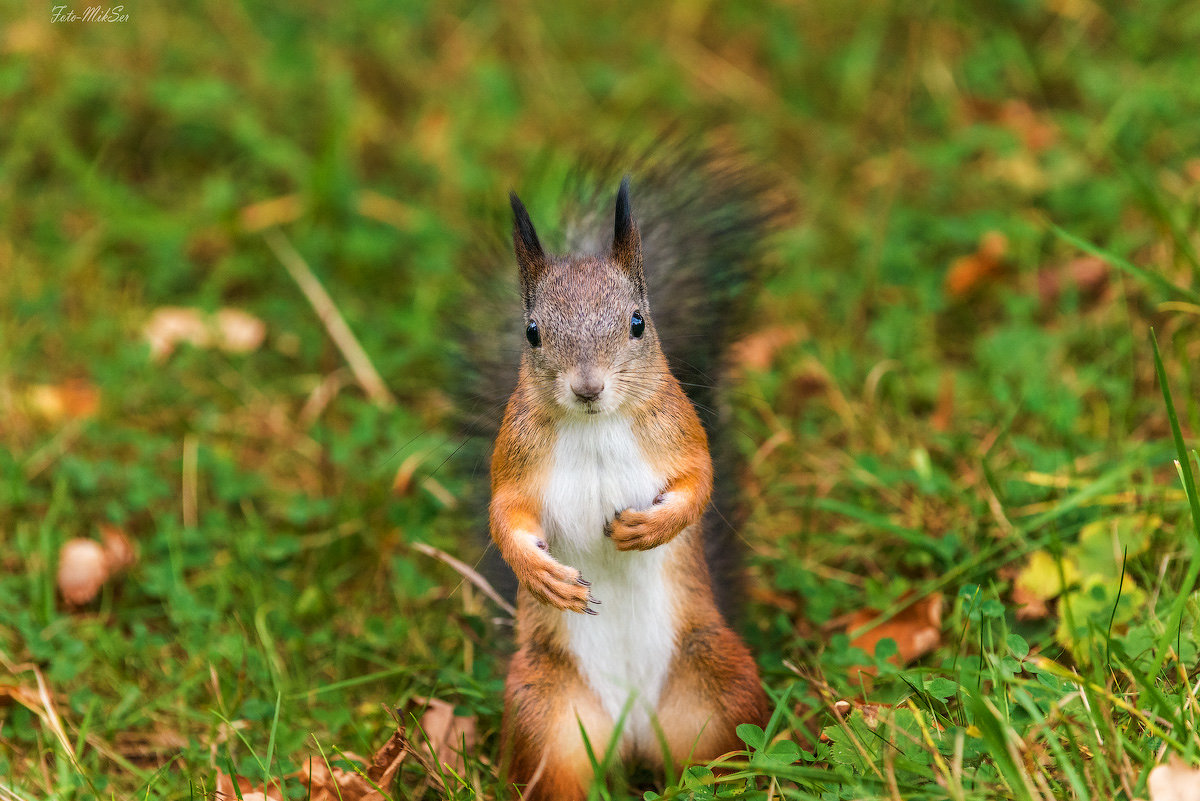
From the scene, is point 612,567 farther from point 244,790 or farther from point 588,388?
point 244,790

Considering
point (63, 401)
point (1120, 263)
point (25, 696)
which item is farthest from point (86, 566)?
point (1120, 263)

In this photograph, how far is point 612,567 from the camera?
171 centimetres

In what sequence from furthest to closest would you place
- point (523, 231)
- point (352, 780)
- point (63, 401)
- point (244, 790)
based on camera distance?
1. point (63, 401)
2. point (244, 790)
3. point (352, 780)
4. point (523, 231)

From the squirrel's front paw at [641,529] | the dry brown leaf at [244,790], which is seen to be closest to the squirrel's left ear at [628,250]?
the squirrel's front paw at [641,529]

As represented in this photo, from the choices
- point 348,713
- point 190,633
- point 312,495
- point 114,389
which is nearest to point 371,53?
point 114,389

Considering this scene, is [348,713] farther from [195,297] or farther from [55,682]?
[195,297]

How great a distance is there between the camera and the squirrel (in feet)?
5.32

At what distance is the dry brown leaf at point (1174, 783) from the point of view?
133 cm

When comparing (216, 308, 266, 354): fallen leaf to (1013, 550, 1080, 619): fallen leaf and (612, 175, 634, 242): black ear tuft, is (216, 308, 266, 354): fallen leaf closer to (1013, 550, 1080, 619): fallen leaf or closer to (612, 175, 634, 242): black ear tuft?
(612, 175, 634, 242): black ear tuft

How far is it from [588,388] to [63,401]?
1904mm

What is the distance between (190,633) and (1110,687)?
1697mm

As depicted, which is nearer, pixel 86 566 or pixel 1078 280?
pixel 86 566

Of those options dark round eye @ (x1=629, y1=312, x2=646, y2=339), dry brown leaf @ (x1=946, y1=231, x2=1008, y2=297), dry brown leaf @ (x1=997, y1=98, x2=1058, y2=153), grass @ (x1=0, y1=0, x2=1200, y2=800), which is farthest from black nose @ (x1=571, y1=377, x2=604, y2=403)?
dry brown leaf @ (x1=997, y1=98, x2=1058, y2=153)

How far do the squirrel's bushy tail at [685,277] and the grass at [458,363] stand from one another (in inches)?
5.4
